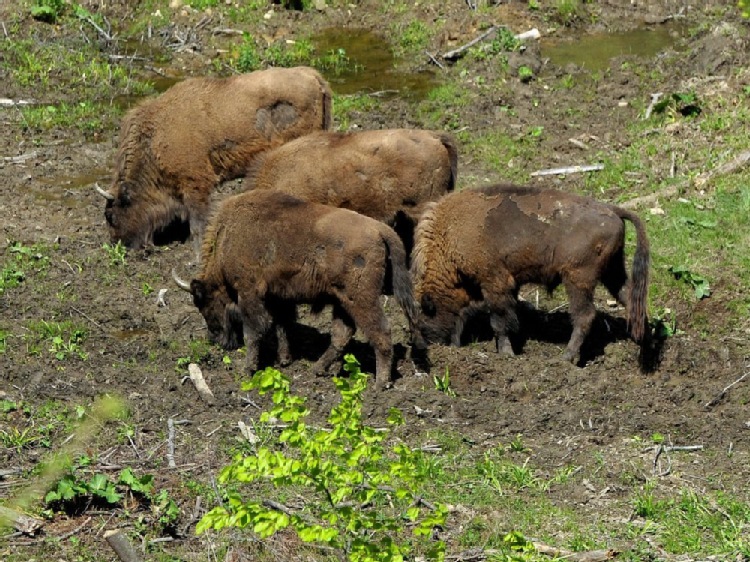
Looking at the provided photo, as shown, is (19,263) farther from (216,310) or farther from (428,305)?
(428,305)

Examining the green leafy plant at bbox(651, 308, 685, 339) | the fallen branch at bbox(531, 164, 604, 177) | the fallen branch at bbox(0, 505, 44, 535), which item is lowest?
the fallen branch at bbox(531, 164, 604, 177)

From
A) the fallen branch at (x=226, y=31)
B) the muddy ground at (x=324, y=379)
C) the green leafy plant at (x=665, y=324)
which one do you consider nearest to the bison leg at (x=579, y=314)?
the muddy ground at (x=324, y=379)

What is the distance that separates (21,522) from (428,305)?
4.96m

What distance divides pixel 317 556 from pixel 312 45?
13698 mm

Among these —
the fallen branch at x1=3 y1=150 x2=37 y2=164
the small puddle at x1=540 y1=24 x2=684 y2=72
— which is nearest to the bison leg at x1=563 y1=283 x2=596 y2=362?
the fallen branch at x1=3 y1=150 x2=37 y2=164

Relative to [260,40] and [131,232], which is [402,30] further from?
[131,232]

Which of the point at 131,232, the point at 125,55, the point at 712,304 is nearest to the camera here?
the point at 712,304

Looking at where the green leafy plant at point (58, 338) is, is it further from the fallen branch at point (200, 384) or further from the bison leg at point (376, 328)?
the bison leg at point (376, 328)

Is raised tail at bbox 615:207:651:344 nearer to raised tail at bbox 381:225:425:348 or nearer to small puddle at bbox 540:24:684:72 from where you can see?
raised tail at bbox 381:225:425:348

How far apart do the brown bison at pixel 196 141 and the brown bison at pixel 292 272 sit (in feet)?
8.84

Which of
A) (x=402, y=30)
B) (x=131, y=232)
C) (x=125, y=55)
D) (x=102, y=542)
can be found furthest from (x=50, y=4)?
(x=102, y=542)

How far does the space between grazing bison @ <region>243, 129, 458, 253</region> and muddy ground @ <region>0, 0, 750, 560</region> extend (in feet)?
3.72

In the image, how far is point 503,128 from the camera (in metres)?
16.1

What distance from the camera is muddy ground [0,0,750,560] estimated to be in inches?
342
